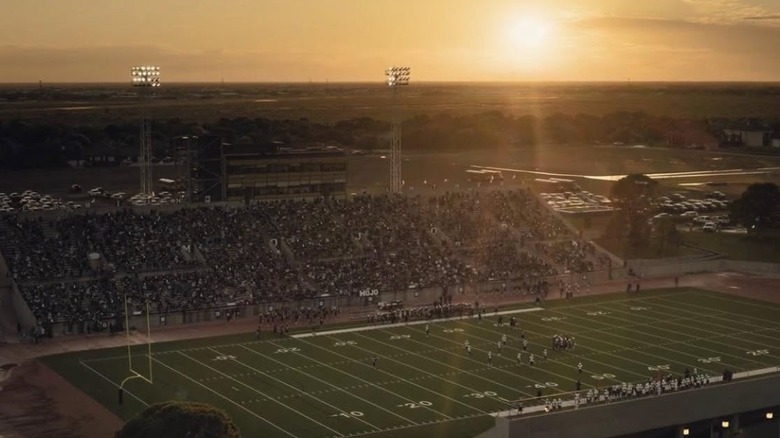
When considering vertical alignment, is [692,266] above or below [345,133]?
below

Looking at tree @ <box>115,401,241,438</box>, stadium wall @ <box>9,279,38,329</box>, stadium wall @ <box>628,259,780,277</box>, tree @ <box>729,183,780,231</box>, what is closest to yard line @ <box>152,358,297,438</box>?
tree @ <box>115,401,241,438</box>

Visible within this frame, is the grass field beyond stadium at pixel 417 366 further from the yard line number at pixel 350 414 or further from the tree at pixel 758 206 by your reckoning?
the tree at pixel 758 206

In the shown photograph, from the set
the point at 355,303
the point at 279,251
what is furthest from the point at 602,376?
the point at 279,251

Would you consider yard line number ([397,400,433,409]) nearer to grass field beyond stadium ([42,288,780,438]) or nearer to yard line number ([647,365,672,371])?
grass field beyond stadium ([42,288,780,438])

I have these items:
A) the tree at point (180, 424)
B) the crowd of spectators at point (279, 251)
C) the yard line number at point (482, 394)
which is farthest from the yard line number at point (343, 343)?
the tree at point (180, 424)

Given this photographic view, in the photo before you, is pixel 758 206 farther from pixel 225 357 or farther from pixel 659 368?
pixel 225 357
